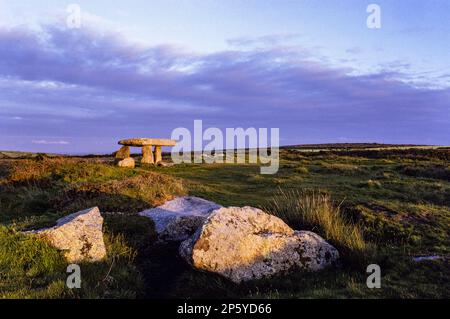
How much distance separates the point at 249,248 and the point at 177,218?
9.62 ft

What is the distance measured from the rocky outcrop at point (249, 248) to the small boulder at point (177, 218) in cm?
170

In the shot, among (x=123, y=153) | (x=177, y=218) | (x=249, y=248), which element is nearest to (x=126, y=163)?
(x=123, y=153)

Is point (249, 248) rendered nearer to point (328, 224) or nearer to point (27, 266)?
point (328, 224)

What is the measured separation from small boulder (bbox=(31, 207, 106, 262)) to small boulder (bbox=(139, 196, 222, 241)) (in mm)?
1768

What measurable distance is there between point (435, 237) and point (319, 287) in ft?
13.9

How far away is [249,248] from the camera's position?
8.85 m

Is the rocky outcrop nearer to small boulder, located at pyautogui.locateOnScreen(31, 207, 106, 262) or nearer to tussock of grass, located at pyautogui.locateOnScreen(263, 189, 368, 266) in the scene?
tussock of grass, located at pyautogui.locateOnScreen(263, 189, 368, 266)

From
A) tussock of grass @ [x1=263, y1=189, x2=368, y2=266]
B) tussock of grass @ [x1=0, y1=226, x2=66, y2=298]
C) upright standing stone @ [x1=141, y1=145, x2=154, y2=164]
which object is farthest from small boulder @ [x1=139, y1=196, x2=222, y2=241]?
upright standing stone @ [x1=141, y1=145, x2=154, y2=164]

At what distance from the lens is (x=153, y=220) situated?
1140 cm

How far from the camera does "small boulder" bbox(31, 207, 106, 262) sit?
911 cm
